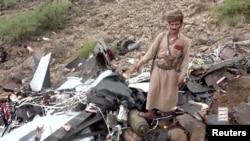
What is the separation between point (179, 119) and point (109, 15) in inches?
195

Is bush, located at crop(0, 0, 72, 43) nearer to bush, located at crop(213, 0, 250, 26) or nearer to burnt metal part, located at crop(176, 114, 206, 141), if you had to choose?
bush, located at crop(213, 0, 250, 26)

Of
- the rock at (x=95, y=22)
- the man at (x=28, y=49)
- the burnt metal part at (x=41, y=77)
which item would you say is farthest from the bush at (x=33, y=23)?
the burnt metal part at (x=41, y=77)

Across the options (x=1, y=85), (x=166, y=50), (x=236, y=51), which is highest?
(x=166, y=50)

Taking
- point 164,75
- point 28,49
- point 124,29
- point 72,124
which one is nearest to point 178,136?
point 164,75

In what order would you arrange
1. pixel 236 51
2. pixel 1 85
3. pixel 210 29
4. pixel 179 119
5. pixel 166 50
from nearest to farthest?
pixel 166 50
pixel 179 119
pixel 236 51
pixel 1 85
pixel 210 29

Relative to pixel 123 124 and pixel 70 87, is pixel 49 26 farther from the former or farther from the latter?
pixel 123 124

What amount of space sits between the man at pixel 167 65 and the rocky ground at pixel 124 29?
7.06 feet

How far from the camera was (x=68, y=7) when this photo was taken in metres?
10.1

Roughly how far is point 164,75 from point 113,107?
34.1 inches

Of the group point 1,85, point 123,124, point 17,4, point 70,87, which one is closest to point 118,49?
point 70,87

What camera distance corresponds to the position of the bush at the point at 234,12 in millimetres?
7859

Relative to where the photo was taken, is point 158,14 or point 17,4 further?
point 17,4

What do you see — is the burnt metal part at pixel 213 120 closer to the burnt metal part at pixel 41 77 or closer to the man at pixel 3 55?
the burnt metal part at pixel 41 77

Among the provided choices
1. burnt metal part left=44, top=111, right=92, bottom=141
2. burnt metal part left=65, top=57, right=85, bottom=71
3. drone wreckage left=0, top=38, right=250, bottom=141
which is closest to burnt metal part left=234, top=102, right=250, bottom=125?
drone wreckage left=0, top=38, right=250, bottom=141
